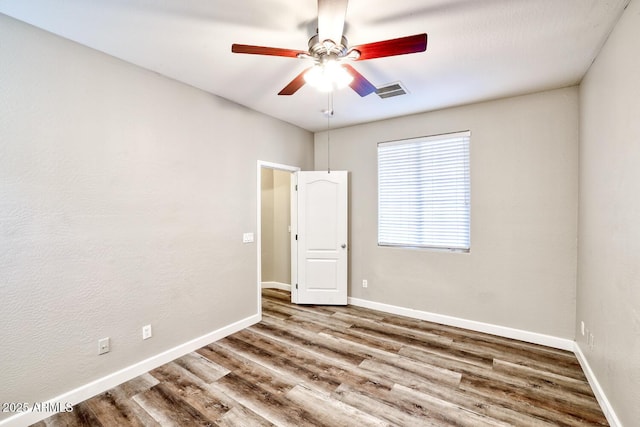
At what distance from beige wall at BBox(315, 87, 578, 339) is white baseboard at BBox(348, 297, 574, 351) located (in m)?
0.06

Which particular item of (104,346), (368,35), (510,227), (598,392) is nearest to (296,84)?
(368,35)

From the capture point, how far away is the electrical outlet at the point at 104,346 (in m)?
2.20

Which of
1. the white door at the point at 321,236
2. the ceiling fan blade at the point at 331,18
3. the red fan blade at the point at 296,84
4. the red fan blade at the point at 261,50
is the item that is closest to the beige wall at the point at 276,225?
the white door at the point at 321,236

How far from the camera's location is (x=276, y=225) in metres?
5.10

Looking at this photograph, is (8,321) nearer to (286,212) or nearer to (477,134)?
(286,212)

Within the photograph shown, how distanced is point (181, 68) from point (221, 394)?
2764 mm

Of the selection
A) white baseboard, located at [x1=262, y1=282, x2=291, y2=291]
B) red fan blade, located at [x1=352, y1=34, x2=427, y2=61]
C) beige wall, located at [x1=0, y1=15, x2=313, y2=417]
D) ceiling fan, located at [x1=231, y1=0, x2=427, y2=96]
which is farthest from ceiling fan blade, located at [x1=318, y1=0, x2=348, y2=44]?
white baseboard, located at [x1=262, y1=282, x2=291, y2=291]

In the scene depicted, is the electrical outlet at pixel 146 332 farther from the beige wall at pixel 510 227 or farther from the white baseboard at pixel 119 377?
the beige wall at pixel 510 227

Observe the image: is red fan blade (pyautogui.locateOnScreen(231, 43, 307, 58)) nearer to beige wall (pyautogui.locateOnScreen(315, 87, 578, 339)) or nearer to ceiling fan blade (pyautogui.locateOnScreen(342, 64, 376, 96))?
ceiling fan blade (pyautogui.locateOnScreen(342, 64, 376, 96))

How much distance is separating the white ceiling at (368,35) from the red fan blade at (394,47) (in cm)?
32

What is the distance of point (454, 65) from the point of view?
2.42m

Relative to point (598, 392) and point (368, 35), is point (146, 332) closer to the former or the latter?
point (368, 35)

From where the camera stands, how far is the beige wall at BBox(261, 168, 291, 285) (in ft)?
16.3

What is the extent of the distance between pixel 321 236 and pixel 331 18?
9.86ft
